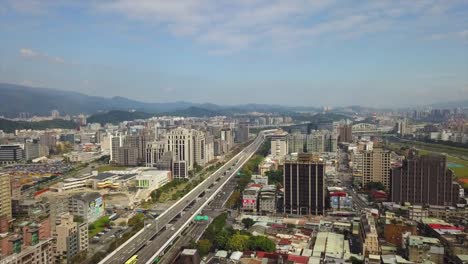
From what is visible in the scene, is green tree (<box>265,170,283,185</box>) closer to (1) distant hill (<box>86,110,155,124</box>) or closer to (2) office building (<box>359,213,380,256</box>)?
(2) office building (<box>359,213,380,256</box>)

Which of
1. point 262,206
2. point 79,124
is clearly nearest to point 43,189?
point 262,206

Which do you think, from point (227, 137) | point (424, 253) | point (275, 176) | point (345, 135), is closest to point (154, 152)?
point (275, 176)

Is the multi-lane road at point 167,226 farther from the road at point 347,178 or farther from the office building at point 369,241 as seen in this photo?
the road at point 347,178

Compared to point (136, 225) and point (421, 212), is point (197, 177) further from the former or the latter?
point (421, 212)

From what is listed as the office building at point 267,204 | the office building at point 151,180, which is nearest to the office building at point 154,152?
the office building at point 151,180

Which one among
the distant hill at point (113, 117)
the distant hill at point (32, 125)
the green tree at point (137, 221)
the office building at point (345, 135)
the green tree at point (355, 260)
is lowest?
the green tree at point (137, 221)

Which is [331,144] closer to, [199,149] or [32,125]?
[199,149]

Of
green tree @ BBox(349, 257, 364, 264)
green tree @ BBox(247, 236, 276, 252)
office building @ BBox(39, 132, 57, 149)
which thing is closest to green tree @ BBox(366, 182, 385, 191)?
green tree @ BBox(349, 257, 364, 264)
